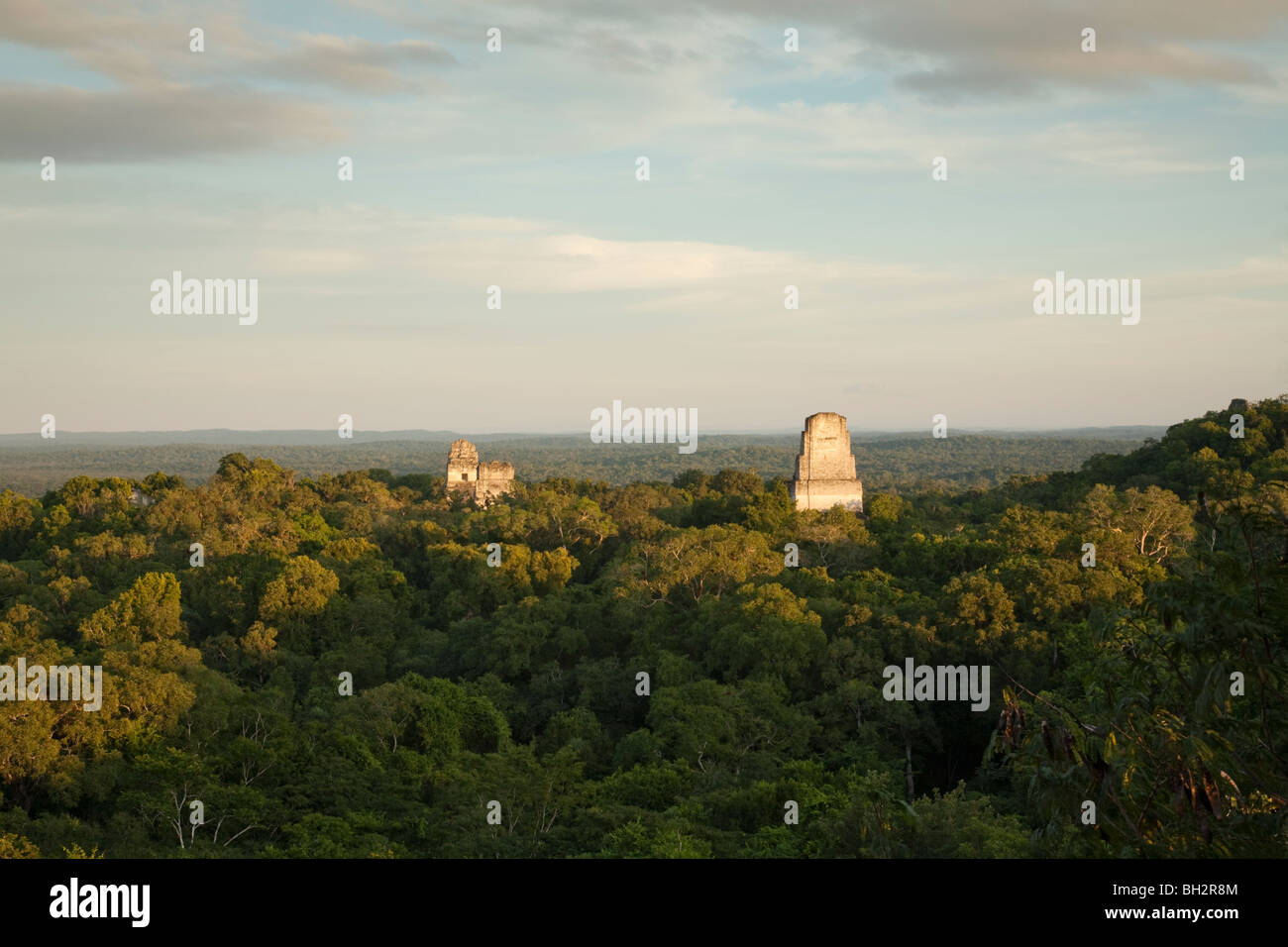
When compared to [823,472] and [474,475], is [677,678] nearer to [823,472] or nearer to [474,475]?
[823,472]

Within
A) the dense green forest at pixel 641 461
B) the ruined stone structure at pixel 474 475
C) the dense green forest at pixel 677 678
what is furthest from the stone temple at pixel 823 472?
the dense green forest at pixel 641 461

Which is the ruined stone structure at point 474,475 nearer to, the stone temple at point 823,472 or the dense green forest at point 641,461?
the stone temple at point 823,472

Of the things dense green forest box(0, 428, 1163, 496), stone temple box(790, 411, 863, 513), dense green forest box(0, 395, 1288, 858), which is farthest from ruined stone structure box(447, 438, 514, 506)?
dense green forest box(0, 428, 1163, 496)

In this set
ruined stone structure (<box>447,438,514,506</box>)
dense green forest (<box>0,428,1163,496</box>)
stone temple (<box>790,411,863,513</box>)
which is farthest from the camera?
dense green forest (<box>0,428,1163,496</box>)

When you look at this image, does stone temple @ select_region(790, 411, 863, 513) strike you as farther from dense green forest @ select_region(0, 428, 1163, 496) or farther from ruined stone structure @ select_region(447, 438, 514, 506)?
dense green forest @ select_region(0, 428, 1163, 496)

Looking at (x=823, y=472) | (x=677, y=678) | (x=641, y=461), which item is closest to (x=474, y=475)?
(x=823, y=472)
